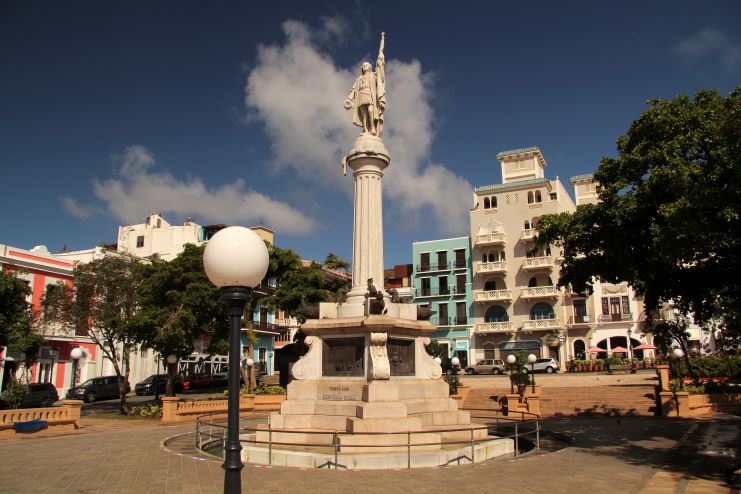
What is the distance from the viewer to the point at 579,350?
49844 millimetres

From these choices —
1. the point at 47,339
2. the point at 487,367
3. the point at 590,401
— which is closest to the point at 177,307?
the point at 47,339

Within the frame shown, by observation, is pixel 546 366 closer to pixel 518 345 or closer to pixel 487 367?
pixel 487 367

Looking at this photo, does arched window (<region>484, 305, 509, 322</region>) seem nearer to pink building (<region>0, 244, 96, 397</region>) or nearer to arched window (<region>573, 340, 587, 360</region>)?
arched window (<region>573, 340, 587, 360</region>)

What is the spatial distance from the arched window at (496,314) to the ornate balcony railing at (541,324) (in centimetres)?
237

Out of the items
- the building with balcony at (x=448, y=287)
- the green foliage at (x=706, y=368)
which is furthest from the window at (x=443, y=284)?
the green foliage at (x=706, y=368)

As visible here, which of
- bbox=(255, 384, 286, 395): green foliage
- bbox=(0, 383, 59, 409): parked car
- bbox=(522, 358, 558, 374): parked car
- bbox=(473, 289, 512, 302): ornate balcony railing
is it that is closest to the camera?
bbox=(255, 384, 286, 395): green foliage

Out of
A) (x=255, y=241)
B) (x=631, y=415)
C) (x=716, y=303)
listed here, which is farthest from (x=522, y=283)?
(x=255, y=241)

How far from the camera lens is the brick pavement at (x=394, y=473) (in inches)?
372

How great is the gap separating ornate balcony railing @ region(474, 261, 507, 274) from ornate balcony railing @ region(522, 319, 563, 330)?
5.25 meters

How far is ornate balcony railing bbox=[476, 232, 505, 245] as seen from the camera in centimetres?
5350

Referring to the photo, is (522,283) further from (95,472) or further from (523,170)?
(95,472)

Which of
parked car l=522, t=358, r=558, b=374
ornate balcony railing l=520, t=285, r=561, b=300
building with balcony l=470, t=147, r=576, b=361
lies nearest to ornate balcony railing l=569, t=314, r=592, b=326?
building with balcony l=470, t=147, r=576, b=361

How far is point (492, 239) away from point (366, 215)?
39114 mm

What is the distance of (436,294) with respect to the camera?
56406 millimetres
